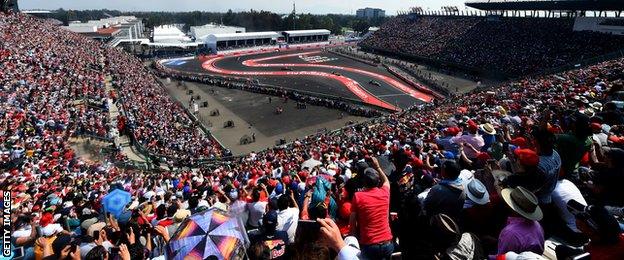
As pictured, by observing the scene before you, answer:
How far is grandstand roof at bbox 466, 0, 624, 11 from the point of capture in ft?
139

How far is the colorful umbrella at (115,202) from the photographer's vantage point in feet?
27.1

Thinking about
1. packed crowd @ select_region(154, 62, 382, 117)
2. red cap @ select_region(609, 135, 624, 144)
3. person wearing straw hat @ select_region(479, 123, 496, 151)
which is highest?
red cap @ select_region(609, 135, 624, 144)

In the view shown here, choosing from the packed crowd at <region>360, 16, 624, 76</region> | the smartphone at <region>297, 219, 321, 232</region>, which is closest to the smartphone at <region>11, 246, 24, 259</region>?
the smartphone at <region>297, 219, 321, 232</region>

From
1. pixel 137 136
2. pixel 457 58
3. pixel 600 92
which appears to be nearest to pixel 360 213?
pixel 600 92

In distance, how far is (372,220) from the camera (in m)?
4.25

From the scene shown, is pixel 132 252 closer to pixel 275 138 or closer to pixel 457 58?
pixel 275 138

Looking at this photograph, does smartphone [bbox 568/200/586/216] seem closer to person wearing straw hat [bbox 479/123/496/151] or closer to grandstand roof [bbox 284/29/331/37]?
person wearing straw hat [bbox 479/123/496/151]

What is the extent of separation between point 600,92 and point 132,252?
1746 cm

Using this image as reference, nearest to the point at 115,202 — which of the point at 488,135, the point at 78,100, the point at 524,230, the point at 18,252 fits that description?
the point at 18,252

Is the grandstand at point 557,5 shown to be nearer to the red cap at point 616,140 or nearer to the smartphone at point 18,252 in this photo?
the red cap at point 616,140

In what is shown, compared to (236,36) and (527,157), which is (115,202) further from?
(236,36)

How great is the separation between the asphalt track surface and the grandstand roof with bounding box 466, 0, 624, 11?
23.0m

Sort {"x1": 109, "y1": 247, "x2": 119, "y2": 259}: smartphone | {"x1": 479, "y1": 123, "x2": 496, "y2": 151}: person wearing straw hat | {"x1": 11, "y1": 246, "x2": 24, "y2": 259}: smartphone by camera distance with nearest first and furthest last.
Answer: {"x1": 109, "y1": 247, "x2": 119, "y2": 259}: smartphone, {"x1": 11, "y1": 246, "x2": 24, "y2": 259}: smartphone, {"x1": 479, "y1": 123, "x2": 496, "y2": 151}: person wearing straw hat

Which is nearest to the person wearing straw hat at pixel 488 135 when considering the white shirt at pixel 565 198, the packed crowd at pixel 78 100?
the white shirt at pixel 565 198
